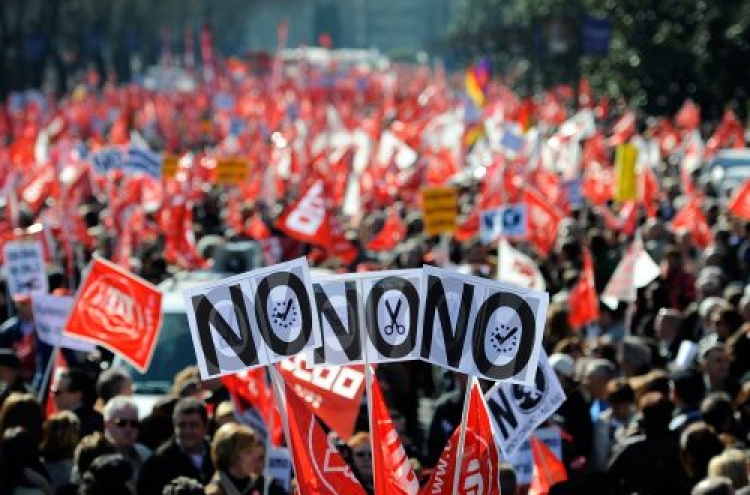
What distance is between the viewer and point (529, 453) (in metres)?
10.4

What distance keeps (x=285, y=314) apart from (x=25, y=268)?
7332mm

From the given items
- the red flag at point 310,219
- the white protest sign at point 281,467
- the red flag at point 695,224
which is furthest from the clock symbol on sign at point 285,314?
the red flag at point 695,224

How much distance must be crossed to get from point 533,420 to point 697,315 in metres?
5.60

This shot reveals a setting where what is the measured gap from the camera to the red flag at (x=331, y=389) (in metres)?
9.97

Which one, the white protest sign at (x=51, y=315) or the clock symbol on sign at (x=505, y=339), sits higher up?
the clock symbol on sign at (x=505, y=339)

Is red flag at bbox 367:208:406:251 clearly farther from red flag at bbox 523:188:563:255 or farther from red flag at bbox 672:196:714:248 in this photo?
red flag at bbox 672:196:714:248

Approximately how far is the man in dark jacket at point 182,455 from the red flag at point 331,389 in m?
0.45

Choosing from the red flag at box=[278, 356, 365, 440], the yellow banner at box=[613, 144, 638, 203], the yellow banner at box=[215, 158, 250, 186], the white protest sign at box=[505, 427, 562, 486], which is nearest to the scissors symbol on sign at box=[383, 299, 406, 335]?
the red flag at box=[278, 356, 365, 440]

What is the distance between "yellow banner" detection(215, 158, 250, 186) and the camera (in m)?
25.5

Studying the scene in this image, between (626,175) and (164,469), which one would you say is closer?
(164,469)

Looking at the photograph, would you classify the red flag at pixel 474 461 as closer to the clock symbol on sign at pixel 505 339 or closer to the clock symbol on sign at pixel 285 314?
the clock symbol on sign at pixel 505 339

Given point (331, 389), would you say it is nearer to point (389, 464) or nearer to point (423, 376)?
point (389, 464)

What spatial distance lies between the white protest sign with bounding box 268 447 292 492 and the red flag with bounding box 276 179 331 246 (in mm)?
8494

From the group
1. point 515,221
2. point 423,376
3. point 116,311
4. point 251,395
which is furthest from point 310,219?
point 251,395
